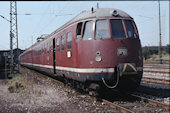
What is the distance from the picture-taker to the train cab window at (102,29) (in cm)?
759

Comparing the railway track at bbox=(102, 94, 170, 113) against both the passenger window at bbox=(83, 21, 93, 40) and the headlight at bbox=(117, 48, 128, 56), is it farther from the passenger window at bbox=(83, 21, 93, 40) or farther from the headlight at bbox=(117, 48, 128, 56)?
the passenger window at bbox=(83, 21, 93, 40)

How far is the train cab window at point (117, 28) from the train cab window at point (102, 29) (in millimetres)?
221

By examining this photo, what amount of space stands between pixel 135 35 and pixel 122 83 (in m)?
1.89

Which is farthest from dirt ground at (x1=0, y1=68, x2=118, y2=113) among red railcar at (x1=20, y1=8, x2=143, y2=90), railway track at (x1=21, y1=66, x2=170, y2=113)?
red railcar at (x1=20, y1=8, x2=143, y2=90)

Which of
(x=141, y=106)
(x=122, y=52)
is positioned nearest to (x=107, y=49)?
(x=122, y=52)

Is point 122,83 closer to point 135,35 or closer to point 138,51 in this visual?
point 138,51

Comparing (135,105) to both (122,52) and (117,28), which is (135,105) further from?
(117,28)

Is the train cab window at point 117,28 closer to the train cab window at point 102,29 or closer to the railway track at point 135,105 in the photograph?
the train cab window at point 102,29

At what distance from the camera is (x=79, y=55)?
789 cm

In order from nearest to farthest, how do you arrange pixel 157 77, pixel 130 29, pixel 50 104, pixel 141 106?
1. pixel 141 106
2. pixel 50 104
3. pixel 130 29
4. pixel 157 77

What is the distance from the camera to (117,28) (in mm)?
7766

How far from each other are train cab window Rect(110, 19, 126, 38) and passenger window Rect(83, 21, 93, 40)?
0.79 meters

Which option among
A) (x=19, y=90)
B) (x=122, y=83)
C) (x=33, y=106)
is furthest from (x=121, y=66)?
(x=19, y=90)

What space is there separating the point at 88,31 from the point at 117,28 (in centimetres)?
108
